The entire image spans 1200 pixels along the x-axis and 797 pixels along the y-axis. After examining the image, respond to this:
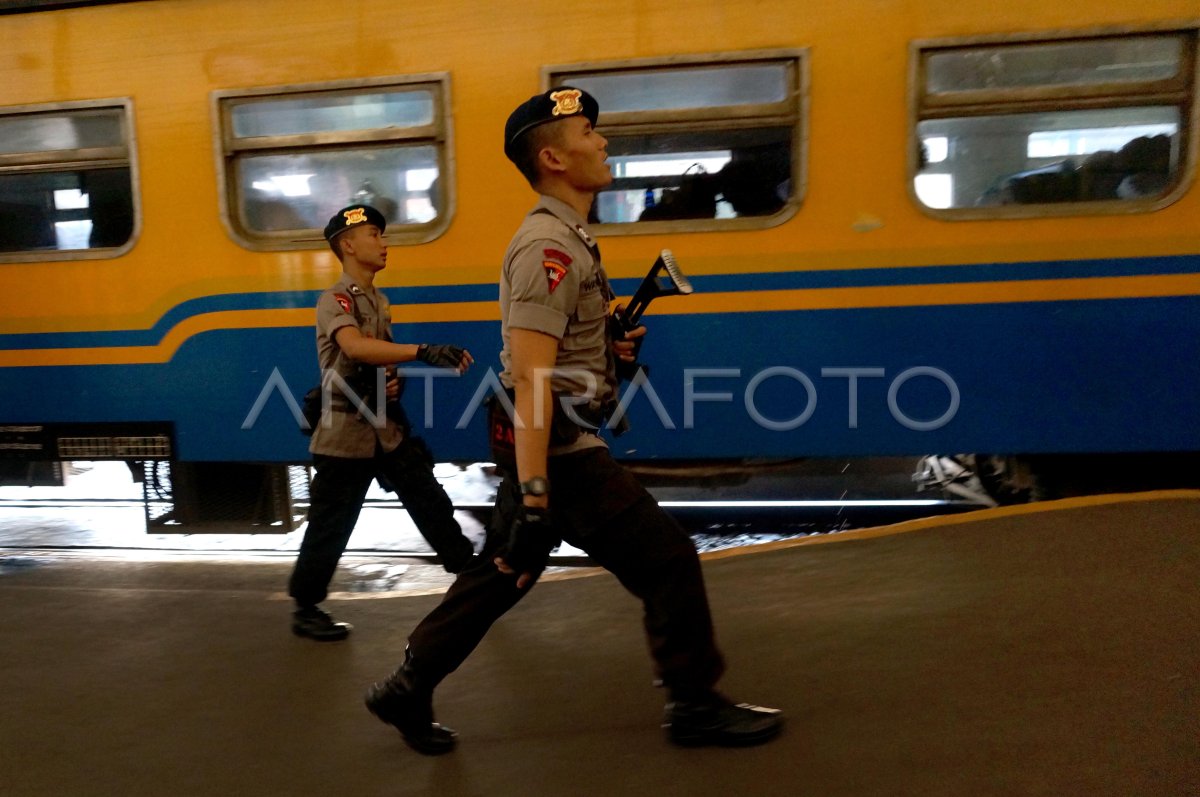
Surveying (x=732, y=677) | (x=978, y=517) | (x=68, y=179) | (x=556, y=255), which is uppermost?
(x=68, y=179)

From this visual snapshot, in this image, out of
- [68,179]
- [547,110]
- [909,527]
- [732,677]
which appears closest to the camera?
[547,110]

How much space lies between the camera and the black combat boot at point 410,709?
271 centimetres

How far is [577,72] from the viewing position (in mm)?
4316

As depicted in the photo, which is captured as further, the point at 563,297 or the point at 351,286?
the point at 351,286

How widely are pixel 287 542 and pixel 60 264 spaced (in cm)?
197

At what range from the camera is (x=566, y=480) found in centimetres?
258

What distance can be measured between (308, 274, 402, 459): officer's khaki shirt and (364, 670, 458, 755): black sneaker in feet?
3.84

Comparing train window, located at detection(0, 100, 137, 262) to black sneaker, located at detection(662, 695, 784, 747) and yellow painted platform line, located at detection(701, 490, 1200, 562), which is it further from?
black sneaker, located at detection(662, 695, 784, 747)

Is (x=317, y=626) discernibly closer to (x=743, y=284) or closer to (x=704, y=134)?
(x=743, y=284)

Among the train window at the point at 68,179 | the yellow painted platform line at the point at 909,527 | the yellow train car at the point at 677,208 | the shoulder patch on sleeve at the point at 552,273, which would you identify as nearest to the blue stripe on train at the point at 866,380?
the yellow train car at the point at 677,208

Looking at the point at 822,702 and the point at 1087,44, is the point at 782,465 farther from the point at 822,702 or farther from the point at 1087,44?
the point at 1087,44

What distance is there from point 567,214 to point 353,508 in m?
1.77

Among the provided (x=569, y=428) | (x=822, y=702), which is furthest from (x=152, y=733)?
(x=822, y=702)

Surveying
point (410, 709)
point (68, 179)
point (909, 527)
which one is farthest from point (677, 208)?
point (68, 179)
